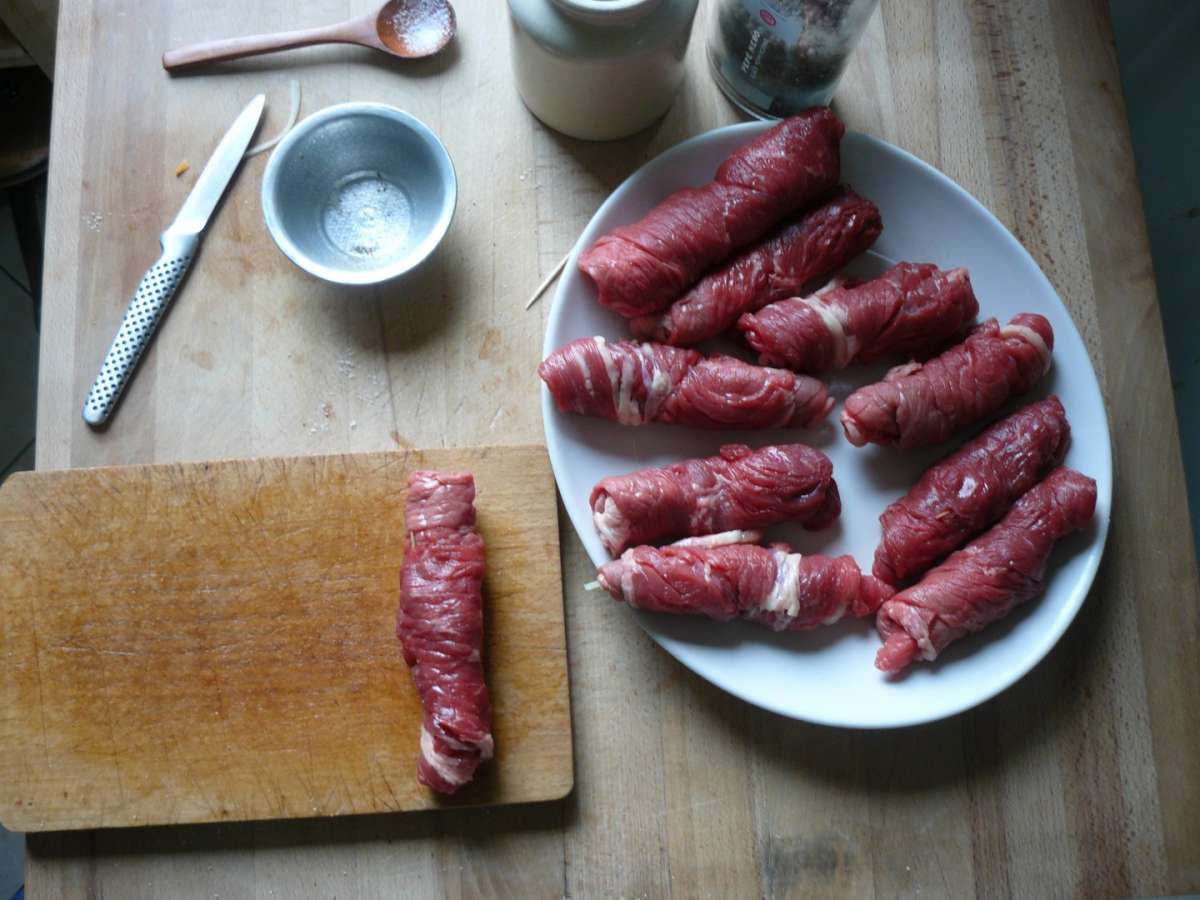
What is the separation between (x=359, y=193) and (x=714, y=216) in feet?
2.40

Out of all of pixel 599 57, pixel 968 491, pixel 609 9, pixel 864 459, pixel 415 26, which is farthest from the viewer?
pixel 415 26

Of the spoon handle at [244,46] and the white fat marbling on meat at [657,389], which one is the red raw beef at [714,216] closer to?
the white fat marbling on meat at [657,389]

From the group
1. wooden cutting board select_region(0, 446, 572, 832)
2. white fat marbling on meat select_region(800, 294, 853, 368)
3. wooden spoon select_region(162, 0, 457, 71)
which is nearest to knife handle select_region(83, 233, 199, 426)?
wooden cutting board select_region(0, 446, 572, 832)

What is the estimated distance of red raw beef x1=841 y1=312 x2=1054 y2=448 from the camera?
69.1 inches

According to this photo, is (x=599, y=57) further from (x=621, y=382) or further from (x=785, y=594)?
(x=785, y=594)

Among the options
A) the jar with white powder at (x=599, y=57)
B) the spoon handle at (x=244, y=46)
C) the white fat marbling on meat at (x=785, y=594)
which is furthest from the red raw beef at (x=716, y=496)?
the spoon handle at (x=244, y=46)

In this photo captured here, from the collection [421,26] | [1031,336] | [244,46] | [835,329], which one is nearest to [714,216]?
[835,329]

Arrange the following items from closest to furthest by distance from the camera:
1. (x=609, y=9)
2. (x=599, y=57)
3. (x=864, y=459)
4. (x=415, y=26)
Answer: (x=609, y=9), (x=599, y=57), (x=864, y=459), (x=415, y=26)

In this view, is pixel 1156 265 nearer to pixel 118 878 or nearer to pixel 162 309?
pixel 162 309

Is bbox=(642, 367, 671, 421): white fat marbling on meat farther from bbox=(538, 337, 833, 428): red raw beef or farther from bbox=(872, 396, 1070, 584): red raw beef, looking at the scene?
bbox=(872, 396, 1070, 584): red raw beef

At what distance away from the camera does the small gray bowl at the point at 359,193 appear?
5.83ft

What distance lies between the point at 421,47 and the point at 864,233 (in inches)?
39.1

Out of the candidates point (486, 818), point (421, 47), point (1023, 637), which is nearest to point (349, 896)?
point (486, 818)

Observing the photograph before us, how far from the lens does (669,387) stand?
176cm
